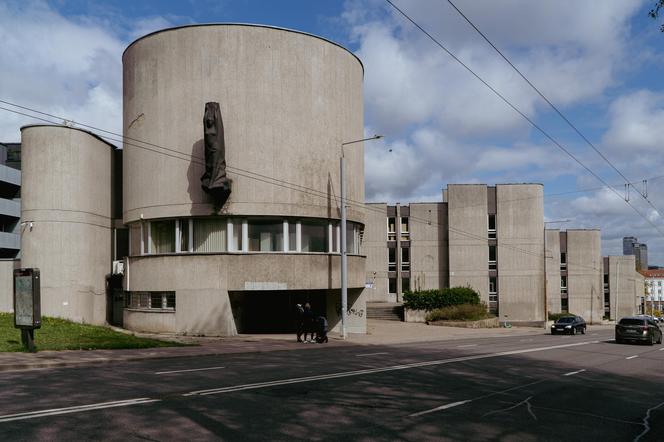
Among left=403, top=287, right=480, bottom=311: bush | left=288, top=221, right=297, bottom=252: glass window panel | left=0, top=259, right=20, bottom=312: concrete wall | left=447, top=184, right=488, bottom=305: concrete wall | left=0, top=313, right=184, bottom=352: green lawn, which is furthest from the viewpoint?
left=447, top=184, right=488, bottom=305: concrete wall

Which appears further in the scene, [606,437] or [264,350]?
[264,350]

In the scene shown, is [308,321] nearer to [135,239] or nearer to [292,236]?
[292,236]

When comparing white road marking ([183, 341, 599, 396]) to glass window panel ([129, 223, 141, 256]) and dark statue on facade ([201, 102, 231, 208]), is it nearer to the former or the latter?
dark statue on facade ([201, 102, 231, 208])

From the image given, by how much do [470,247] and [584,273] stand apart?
81.0 ft

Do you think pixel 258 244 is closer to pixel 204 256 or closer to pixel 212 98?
pixel 204 256

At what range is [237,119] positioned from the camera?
2902cm

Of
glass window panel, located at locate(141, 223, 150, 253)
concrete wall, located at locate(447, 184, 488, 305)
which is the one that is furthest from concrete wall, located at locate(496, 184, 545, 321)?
glass window panel, located at locate(141, 223, 150, 253)

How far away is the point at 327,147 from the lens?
31.0 meters

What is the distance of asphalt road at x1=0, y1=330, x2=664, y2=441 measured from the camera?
902 cm

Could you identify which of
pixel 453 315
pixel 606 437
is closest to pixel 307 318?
pixel 606 437

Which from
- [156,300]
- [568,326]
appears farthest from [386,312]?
[156,300]

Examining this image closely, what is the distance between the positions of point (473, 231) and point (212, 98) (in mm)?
37907

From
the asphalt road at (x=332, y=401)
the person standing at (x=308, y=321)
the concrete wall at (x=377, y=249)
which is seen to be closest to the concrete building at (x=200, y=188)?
the person standing at (x=308, y=321)

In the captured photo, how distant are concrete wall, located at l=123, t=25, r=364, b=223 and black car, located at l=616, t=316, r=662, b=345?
48.0ft
